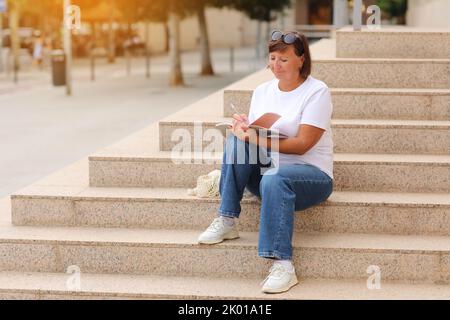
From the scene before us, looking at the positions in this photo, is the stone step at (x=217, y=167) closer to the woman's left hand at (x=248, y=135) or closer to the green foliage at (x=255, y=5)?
the woman's left hand at (x=248, y=135)

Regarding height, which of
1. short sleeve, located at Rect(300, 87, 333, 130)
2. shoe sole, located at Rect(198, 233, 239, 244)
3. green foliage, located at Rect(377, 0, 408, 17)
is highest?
green foliage, located at Rect(377, 0, 408, 17)

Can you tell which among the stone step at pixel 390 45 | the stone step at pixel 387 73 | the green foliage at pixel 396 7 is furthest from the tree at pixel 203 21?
the stone step at pixel 387 73

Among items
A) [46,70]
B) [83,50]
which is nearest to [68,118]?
[46,70]

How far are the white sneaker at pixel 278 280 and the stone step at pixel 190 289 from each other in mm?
34

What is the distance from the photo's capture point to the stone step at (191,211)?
5227 millimetres

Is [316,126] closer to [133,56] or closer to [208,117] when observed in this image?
[208,117]

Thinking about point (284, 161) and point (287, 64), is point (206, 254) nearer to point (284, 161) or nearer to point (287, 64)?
point (284, 161)

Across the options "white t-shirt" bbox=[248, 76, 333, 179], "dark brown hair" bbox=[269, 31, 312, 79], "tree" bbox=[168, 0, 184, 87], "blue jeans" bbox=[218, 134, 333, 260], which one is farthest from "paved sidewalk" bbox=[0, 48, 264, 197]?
"dark brown hair" bbox=[269, 31, 312, 79]

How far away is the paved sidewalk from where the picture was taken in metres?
10.5

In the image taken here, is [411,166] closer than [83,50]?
Yes

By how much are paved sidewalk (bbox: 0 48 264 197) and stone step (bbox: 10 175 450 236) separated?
2825 mm

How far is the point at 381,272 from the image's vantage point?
4.93 meters

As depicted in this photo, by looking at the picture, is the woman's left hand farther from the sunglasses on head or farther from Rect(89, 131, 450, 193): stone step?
Rect(89, 131, 450, 193): stone step

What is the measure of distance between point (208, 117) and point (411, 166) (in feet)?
5.90
